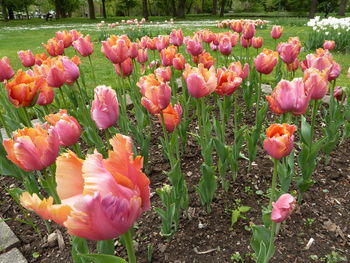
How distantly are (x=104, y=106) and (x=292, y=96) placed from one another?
2.85 feet

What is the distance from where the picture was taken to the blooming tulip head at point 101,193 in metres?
0.69

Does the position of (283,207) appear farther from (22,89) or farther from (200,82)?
(22,89)

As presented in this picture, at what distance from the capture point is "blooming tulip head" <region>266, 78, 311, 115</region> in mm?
1525

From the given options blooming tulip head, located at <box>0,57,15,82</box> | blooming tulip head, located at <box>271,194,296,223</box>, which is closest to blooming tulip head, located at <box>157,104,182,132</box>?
blooming tulip head, located at <box>271,194,296,223</box>

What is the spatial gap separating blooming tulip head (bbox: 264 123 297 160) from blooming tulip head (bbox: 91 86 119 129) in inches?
28.1

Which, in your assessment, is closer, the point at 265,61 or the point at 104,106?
the point at 104,106

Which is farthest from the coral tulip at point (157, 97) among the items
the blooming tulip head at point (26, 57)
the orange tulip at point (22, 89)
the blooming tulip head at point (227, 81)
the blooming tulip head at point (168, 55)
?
the blooming tulip head at point (26, 57)

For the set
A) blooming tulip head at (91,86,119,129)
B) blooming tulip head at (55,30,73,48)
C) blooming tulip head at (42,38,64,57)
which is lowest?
blooming tulip head at (91,86,119,129)

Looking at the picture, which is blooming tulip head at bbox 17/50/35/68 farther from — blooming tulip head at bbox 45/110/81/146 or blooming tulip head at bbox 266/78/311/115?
blooming tulip head at bbox 266/78/311/115

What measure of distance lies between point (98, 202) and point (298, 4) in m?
37.7

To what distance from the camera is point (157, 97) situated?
5.21 ft

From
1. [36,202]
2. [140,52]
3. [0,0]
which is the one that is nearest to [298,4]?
[0,0]

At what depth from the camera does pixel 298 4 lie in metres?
33.8

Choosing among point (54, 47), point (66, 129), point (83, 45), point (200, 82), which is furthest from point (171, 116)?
point (54, 47)
